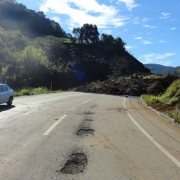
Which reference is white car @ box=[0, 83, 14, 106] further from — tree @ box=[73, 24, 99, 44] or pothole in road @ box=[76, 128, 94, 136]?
tree @ box=[73, 24, 99, 44]

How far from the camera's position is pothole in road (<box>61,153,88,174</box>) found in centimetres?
521

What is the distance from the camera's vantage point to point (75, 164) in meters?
5.62

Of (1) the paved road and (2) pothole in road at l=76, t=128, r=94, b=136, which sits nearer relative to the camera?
(1) the paved road

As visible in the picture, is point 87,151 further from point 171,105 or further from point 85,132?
point 171,105

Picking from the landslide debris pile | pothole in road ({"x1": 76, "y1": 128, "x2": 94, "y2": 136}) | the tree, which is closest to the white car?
pothole in road ({"x1": 76, "y1": 128, "x2": 94, "y2": 136})

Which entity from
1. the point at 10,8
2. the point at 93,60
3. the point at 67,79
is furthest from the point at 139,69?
the point at 10,8

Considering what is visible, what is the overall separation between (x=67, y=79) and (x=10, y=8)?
80.8 metres

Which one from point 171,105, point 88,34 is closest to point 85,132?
point 171,105

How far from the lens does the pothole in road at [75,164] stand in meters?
5.21

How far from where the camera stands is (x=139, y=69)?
103m

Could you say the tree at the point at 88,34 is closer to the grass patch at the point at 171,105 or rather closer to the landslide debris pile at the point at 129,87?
the landslide debris pile at the point at 129,87

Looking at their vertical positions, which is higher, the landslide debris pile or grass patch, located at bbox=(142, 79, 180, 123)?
grass patch, located at bbox=(142, 79, 180, 123)

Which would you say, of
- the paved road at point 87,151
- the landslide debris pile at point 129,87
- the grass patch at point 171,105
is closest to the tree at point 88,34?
the landslide debris pile at point 129,87

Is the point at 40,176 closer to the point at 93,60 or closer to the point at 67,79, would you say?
the point at 67,79
